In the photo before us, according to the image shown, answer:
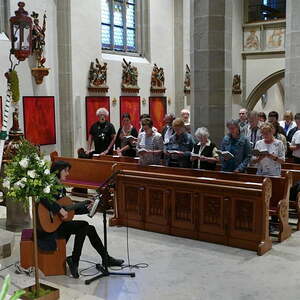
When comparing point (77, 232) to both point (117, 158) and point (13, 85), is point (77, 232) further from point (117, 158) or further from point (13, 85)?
point (117, 158)

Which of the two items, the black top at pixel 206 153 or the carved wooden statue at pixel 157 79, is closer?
the black top at pixel 206 153

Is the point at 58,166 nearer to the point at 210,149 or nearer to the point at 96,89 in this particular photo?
the point at 210,149

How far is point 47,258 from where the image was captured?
570 cm

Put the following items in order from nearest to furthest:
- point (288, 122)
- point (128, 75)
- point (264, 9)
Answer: point (288, 122) → point (128, 75) → point (264, 9)

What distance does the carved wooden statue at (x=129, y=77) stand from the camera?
49.1 ft

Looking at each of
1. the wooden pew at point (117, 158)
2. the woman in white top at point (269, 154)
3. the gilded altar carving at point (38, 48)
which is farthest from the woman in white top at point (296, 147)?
the gilded altar carving at point (38, 48)

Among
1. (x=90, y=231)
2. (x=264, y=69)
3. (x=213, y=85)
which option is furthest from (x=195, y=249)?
(x=264, y=69)

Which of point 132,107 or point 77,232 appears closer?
point 77,232

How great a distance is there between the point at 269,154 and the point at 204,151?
1048 millimetres

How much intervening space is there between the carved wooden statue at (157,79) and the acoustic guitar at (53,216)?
10.9 metres

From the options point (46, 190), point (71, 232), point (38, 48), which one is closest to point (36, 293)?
point (46, 190)

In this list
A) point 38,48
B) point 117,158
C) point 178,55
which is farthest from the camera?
point 178,55

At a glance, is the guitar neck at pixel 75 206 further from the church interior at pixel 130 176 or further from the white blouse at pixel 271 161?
the white blouse at pixel 271 161

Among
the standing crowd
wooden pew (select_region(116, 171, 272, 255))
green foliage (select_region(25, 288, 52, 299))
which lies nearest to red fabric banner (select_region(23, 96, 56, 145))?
the standing crowd
